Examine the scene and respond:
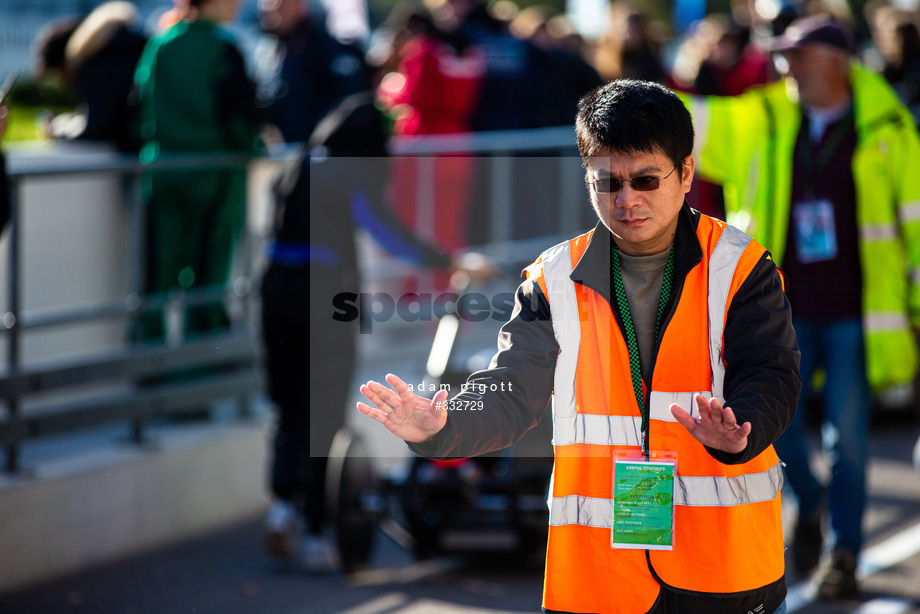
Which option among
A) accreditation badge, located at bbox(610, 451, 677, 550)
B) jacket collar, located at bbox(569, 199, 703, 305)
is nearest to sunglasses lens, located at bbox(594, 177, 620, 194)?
jacket collar, located at bbox(569, 199, 703, 305)

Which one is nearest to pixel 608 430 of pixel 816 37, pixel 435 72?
pixel 816 37

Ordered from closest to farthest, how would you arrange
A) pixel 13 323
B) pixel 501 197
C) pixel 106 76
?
pixel 13 323 < pixel 106 76 < pixel 501 197

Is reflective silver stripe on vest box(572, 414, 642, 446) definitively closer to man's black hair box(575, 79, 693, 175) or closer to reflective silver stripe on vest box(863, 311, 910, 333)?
man's black hair box(575, 79, 693, 175)

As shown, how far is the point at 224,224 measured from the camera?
7.21 metres

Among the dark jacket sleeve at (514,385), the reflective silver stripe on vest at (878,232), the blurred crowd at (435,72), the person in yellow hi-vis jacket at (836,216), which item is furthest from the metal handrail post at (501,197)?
the dark jacket sleeve at (514,385)

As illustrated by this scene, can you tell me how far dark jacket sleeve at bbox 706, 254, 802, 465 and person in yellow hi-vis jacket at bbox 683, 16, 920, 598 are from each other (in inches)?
107

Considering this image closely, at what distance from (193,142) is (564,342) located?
15.6 ft

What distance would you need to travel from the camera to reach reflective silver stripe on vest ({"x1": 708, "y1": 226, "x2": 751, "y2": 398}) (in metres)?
2.81

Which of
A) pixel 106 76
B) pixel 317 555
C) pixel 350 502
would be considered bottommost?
pixel 317 555

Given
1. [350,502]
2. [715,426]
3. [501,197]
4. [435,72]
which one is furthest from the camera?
[435,72]

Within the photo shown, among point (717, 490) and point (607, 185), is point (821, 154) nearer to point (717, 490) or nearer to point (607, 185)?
point (607, 185)

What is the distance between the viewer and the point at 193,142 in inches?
281

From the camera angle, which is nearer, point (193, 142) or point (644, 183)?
point (644, 183)

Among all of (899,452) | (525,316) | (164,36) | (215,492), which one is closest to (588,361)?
(525,316)
